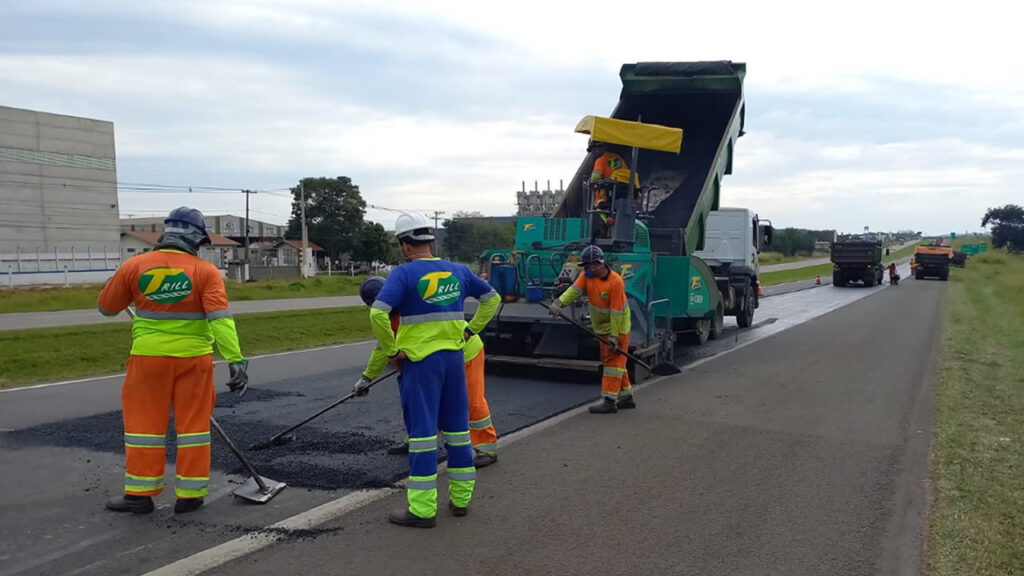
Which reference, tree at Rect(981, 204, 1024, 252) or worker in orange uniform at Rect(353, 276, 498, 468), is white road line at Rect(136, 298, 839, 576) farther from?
tree at Rect(981, 204, 1024, 252)

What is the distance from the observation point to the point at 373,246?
62719 millimetres

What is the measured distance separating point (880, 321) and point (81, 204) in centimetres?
4801

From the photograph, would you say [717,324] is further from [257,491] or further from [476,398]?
[257,491]

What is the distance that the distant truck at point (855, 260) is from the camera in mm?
35844

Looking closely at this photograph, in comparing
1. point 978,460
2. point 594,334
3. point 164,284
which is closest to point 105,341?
point 594,334

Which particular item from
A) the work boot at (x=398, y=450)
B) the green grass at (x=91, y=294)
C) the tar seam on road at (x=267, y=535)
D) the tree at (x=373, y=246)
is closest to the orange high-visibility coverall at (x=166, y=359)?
the tar seam on road at (x=267, y=535)

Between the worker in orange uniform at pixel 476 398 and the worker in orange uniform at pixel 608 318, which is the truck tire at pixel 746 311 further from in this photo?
the worker in orange uniform at pixel 476 398

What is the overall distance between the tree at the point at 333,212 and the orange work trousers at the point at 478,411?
2352 inches

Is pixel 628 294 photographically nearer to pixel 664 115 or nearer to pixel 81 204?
pixel 664 115

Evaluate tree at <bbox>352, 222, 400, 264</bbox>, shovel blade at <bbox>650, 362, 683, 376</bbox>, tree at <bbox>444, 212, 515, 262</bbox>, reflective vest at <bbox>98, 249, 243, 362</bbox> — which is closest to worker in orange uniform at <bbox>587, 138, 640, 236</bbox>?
tree at <bbox>444, 212, 515, 262</bbox>

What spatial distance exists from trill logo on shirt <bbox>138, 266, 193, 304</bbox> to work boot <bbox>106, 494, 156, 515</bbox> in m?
1.18

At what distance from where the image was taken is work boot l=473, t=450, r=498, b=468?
6.02 meters

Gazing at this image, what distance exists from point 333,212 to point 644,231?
55723 mm

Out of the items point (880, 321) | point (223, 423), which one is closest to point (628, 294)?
point (223, 423)
